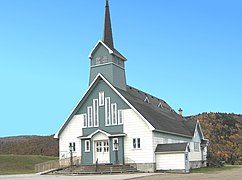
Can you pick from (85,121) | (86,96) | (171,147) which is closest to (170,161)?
(171,147)

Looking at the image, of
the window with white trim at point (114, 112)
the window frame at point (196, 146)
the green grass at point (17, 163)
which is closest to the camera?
the window with white trim at point (114, 112)

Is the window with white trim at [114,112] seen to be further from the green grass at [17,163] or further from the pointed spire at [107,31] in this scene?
the green grass at [17,163]

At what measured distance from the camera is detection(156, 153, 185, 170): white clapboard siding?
125 feet

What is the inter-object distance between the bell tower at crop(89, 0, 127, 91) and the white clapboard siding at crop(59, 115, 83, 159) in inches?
173

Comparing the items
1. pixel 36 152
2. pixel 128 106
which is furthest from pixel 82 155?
pixel 36 152

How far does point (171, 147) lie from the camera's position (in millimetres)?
38938

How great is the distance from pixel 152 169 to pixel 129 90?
35.6 feet

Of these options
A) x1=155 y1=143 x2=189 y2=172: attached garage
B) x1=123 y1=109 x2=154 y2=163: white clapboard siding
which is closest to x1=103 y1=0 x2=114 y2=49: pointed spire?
x1=123 y1=109 x2=154 y2=163: white clapboard siding

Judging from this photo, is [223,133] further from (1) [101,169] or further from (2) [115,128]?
(1) [101,169]

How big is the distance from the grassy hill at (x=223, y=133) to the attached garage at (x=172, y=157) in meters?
31.5

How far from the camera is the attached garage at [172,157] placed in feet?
125

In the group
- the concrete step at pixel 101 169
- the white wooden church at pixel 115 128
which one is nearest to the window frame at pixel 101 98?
the white wooden church at pixel 115 128

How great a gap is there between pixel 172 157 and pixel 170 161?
42 centimetres

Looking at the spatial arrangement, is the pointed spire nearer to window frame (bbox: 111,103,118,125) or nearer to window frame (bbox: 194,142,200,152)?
window frame (bbox: 111,103,118,125)
